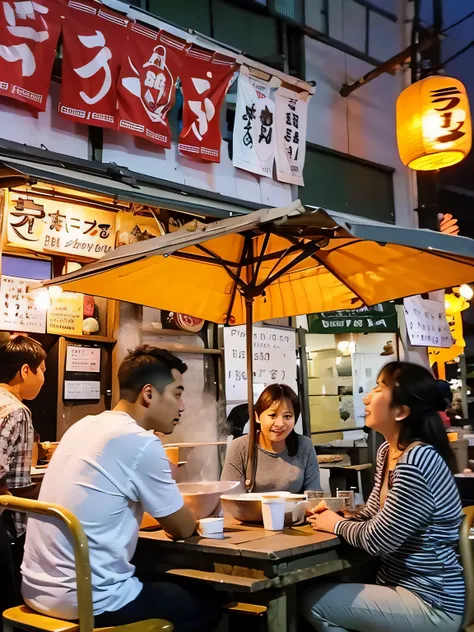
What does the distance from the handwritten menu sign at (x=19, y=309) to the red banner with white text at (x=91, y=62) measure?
1571 millimetres

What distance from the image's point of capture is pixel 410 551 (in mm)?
3047

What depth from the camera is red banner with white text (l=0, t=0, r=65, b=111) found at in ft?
16.6

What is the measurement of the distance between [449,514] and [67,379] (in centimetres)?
416

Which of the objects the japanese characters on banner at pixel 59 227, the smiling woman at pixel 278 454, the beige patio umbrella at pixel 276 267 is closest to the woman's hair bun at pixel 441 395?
the beige patio umbrella at pixel 276 267

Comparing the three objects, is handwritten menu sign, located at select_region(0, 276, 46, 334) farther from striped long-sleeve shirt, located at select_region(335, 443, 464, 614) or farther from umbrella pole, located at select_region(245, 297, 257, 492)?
striped long-sleeve shirt, located at select_region(335, 443, 464, 614)

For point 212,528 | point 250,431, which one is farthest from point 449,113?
point 212,528

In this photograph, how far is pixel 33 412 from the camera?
6.12 meters

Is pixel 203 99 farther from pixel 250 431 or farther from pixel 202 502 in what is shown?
pixel 202 502

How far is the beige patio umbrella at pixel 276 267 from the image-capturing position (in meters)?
3.07

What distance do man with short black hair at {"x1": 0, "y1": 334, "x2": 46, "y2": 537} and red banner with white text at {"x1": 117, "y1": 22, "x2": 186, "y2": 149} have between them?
2.29 m

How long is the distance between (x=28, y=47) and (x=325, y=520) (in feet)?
14.4

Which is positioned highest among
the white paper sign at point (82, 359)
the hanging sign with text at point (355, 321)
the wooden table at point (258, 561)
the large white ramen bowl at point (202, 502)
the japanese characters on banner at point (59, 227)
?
the japanese characters on banner at point (59, 227)

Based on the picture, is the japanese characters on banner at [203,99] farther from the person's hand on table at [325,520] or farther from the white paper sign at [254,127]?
the person's hand on table at [325,520]

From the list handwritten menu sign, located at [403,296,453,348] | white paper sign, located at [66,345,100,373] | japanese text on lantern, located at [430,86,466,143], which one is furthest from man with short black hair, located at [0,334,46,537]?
handwritten menu sign, located at [403,296,453,348]
